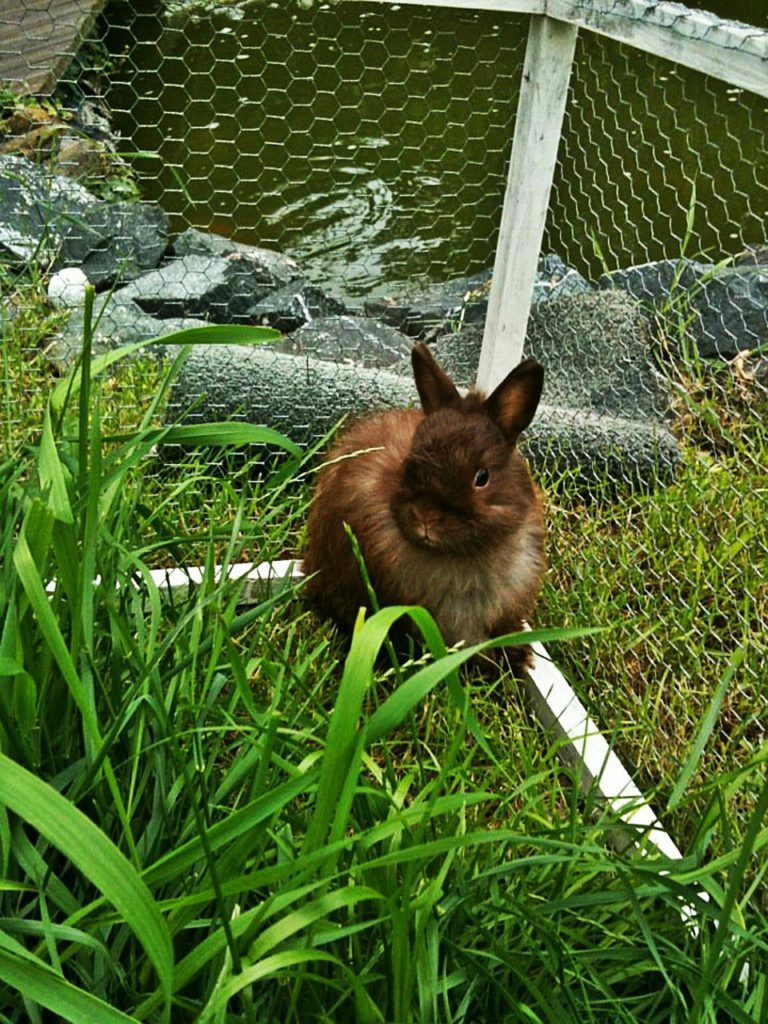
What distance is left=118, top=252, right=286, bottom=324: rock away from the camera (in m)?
3.96

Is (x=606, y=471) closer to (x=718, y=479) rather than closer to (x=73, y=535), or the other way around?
(x=718, y=479)

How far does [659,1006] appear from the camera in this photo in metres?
1.72

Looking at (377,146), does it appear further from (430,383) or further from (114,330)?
(430,383)

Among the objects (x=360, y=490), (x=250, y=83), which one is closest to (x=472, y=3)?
(x=360, y=490)

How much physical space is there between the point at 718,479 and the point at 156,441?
1.73m

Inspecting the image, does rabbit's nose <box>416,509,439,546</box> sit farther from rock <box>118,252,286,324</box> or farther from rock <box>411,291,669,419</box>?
rock <box>118,252,286,324</box>

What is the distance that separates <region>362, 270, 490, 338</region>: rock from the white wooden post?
33.7 inches

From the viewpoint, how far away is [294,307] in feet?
13.5

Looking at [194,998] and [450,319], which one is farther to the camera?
[450,319]

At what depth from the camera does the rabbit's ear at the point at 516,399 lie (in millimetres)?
2342

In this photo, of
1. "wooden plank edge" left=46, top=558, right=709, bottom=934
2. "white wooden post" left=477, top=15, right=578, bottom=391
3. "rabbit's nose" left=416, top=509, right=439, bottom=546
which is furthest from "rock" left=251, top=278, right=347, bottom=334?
"rabbit's nose" left=416, top=509, right=439, bottom=546

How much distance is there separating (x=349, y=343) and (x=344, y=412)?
0.48m

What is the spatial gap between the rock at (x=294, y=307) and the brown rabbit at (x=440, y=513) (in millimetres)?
1401

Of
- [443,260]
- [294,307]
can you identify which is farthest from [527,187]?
[443,260]
